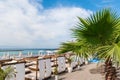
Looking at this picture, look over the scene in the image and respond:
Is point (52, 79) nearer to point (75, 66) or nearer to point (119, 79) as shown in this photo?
point (119, 79)

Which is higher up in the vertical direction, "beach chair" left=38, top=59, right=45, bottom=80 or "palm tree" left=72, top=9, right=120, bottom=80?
"palm tree" left=72, top=9, right=120, bottom=80

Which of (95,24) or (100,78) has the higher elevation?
(95,24)

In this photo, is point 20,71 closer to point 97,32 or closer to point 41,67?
point 41,67

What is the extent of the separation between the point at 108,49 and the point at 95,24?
90 centimetres

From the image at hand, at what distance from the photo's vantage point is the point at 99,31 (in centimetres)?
712

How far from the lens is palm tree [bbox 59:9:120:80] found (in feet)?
22.9

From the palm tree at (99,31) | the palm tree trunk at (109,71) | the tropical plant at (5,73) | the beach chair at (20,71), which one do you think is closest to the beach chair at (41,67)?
the beach chair at (20,71)

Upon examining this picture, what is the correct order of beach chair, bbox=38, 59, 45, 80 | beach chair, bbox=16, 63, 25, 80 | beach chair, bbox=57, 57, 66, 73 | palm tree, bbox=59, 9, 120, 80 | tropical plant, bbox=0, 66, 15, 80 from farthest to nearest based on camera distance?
beach chair, bbox=57, 57, 66, 73
beach chair, bbox=38, 59, 45, 80
beach chair, bbox=16, 63, 25, 80
tropical plant, bbox=0, 66, 15, 80
palm tree, bbox=59, 9, 120, 80

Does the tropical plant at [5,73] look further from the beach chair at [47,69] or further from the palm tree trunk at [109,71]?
the beach chair at [47,69]

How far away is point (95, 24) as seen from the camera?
23.1ft

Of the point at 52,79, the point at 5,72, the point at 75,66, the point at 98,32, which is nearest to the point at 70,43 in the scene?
the point at 98,32

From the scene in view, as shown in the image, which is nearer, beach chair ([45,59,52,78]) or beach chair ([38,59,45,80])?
beach chair ([38,59,45,80])

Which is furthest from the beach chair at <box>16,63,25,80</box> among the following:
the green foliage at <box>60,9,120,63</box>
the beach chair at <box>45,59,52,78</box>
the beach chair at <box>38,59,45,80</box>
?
the green foliage at <box>60,9,120,63</box>

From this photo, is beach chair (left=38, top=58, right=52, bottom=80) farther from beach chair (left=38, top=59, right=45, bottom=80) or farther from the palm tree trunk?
the palm tree trunk
